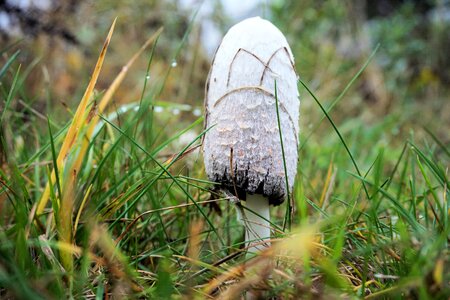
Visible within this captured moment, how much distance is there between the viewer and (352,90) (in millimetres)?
5066

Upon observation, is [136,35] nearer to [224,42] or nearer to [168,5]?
[168,5]

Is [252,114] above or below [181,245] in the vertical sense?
above

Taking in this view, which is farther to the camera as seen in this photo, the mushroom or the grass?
the mushroom

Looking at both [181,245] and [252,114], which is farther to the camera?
[181,245]

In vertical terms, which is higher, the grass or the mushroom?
the mushroom

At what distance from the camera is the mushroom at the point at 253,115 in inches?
44.1

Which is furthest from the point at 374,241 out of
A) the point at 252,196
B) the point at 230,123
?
the point at 230,123

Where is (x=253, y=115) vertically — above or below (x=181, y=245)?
above

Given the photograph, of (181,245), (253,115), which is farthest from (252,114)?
(181,245)

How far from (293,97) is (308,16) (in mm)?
3917

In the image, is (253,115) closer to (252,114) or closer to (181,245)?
(252,114)

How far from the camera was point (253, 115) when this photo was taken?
1.12 metres

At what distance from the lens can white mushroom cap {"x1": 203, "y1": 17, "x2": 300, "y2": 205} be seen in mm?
1119

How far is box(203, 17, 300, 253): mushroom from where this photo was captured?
1119 mm
